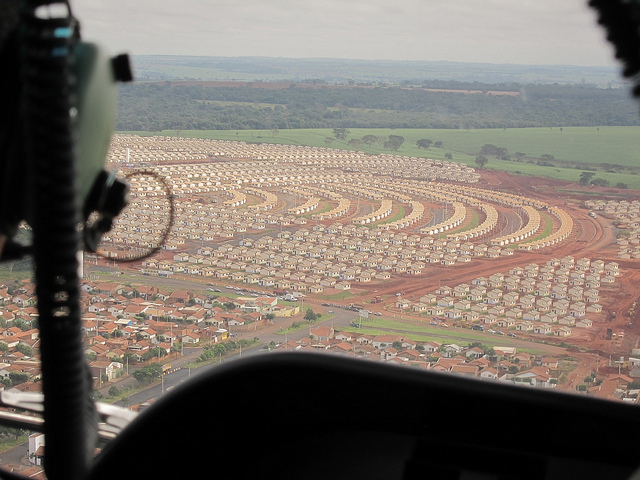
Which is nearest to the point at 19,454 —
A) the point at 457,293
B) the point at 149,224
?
the point at 149,224

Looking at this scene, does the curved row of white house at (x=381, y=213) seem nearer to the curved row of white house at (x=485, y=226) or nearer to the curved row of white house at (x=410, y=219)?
the curved row of white house at (x=410, y=219)

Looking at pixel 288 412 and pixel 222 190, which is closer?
pixel 288 412

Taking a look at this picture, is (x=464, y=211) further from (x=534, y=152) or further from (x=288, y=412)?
(x=288, y=412)

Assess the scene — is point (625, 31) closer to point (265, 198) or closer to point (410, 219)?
point (265, 198)

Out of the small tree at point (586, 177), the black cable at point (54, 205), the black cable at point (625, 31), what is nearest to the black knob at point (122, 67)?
the black cable at point (54, 205)

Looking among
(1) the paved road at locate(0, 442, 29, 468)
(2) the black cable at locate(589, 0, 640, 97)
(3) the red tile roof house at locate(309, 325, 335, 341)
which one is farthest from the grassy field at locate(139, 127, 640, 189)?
(2) the black cable at locate(589, 0, 640, 97)

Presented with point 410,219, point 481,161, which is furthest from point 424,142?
point 410,219
